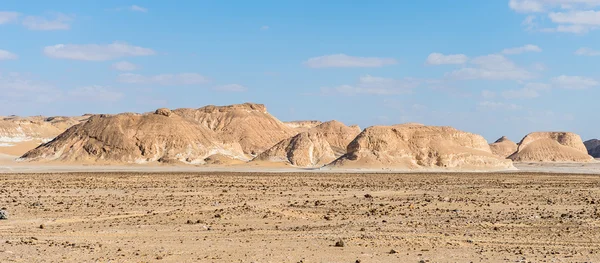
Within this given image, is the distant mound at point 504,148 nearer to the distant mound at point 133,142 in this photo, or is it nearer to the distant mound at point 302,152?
the distant mound at point 302,152

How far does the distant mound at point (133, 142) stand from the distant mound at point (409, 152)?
24.7m

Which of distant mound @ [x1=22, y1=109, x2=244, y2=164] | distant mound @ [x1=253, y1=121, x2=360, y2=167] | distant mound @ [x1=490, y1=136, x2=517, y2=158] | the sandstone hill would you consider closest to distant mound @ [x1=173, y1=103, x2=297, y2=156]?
distant mound @ [x1=253, y1=121, x2=360, y2=167]

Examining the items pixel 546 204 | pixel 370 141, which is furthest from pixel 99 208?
pixel 370 141

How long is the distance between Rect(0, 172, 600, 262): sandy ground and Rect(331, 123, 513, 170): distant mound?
48738 mm

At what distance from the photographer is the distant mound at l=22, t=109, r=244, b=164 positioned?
95625mm

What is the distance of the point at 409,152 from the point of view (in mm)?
84188

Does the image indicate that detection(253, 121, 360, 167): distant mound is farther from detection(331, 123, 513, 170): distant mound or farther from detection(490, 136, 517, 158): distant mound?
detection(490, 136, 517, 158): distant mound

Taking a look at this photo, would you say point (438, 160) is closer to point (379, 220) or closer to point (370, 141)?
point (370, 141)

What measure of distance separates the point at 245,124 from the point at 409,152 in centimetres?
6351

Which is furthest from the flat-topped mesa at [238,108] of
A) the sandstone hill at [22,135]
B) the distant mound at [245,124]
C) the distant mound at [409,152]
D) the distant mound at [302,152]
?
the distant mound at [409,152]

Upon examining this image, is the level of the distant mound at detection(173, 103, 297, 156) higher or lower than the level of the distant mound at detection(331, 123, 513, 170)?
higher

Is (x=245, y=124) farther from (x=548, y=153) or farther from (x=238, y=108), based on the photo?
(x=548, y=153)

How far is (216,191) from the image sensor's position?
37562 millimetres

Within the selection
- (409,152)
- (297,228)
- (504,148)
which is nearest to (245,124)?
(409,152)
